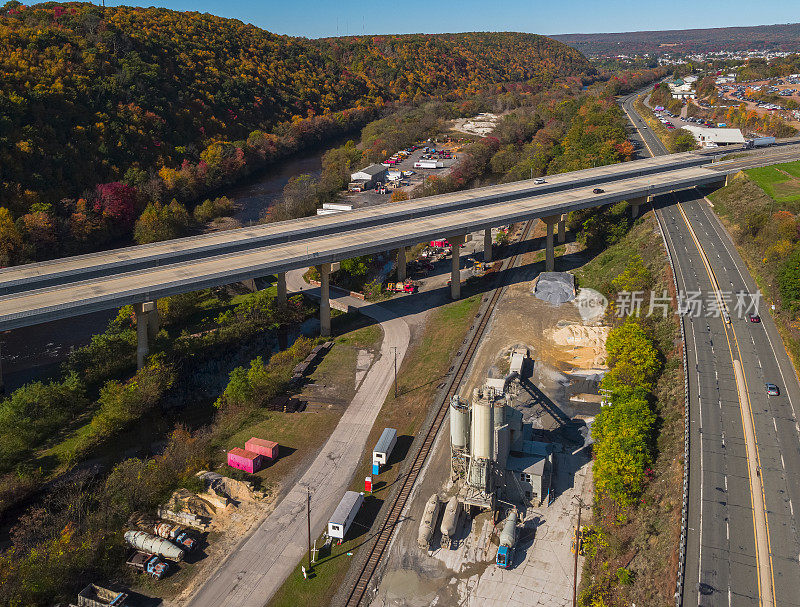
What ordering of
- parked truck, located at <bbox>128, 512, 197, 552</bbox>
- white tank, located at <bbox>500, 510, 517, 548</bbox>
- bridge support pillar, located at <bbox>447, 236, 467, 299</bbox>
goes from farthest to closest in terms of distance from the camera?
1. bridge support pillar, located at <bbox>447, 236, 467, 299</bbox>
2. parked truck, located at <bbox>128, 512, 197, 552</bbox>
3. white tank, located at <bbox>500, 510, 517, 548</bbox>

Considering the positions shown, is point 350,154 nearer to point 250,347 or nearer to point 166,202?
point 166,202

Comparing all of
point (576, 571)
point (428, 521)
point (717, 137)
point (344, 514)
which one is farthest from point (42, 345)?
point (717, 137)

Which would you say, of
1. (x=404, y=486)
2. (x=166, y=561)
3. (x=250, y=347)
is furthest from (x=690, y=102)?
(x=166, y=561)

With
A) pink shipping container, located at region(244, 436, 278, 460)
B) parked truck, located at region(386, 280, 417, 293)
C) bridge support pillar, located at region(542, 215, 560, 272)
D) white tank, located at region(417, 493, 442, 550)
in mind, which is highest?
bridge support pillar, located at region(542, 215, 560, 272)

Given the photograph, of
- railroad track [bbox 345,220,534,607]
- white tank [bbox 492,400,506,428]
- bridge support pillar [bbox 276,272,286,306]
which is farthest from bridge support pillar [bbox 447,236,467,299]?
white tank [bbox 492,400,506,428]

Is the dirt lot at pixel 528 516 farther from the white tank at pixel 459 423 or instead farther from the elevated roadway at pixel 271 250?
the elevated roadway at pixel 271 250

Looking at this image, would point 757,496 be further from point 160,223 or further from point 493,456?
point 160,223

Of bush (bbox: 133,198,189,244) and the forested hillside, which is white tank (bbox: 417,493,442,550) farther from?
the forested hillside
